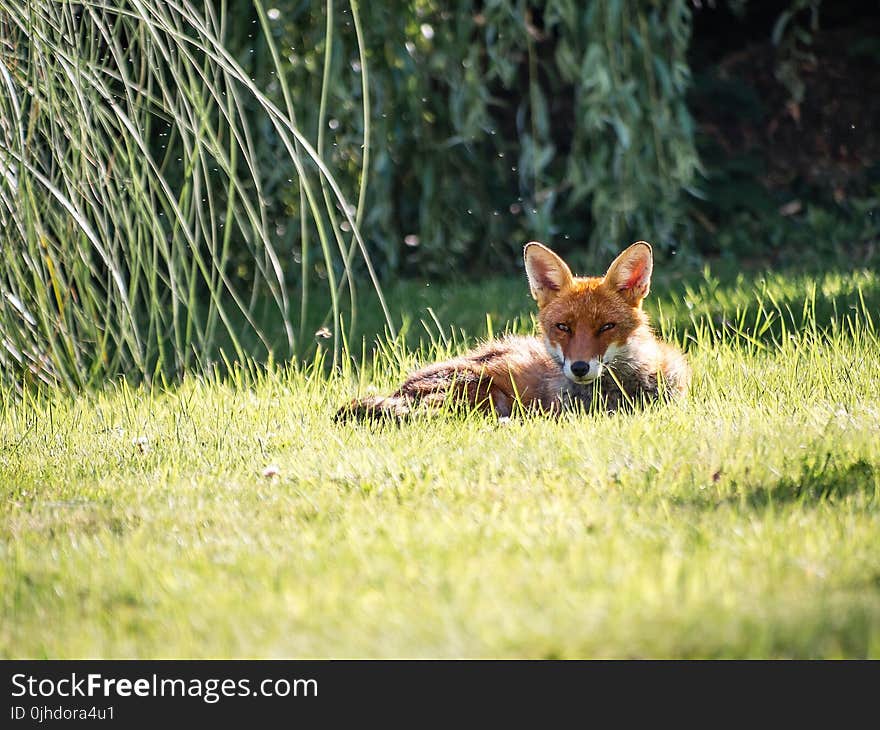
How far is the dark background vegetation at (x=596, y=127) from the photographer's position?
7605mm

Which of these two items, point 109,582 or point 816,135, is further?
point 816,135

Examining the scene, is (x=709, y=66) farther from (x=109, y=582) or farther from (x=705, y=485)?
(x=109, y=582)

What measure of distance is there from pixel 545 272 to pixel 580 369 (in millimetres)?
597

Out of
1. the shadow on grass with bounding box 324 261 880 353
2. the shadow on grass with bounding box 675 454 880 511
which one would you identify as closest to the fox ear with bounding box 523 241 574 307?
the shadow on grass with bounding box 324 261 880 353

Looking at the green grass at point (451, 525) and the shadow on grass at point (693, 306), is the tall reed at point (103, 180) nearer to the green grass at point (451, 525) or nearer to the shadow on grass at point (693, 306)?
the green grass at point (451, 525)

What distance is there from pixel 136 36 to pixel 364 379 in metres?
1.75

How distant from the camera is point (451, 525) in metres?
3.13

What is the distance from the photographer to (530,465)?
367 centimetres

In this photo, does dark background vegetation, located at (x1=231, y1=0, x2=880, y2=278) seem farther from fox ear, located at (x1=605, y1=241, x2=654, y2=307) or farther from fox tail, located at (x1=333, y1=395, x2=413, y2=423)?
fox tail, located at (x1=333, y1=395, x2=413, y2=423)

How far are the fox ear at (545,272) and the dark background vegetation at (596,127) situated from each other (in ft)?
9.71

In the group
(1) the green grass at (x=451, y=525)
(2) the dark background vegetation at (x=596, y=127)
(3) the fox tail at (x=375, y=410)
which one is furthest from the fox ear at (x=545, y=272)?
(2) the dark background vegetation at (x=596, y=127)

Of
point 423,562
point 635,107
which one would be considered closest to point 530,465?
point 423,562

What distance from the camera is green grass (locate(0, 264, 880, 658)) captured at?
252 centimetres
